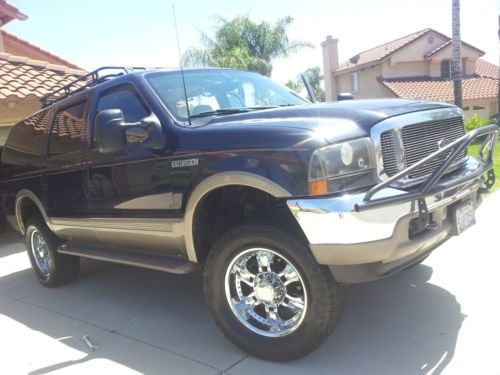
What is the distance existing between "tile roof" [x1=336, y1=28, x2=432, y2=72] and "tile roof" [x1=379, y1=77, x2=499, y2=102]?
6.55 ft

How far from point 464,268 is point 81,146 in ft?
12.8

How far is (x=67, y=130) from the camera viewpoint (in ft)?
16.1

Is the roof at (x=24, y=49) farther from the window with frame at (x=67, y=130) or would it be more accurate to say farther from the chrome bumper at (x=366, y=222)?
the chrome bumper at (x=366, y=222)

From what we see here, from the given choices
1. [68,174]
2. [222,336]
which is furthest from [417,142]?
[68,174]

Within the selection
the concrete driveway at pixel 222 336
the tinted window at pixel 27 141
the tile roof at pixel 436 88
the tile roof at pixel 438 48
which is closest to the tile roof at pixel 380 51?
the tile roof at pixel 438 48

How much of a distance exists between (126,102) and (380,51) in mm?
31853

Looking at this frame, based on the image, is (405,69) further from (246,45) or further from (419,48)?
(246,45)

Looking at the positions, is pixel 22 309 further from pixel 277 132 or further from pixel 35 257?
pixel 277 132

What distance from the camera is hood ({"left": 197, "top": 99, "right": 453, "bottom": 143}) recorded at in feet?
9.77

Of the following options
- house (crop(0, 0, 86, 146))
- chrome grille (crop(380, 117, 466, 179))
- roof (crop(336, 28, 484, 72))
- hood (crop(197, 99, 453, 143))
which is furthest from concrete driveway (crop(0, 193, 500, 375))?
roof (crop(336, 28, 484, 72))

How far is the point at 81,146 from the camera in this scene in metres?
4.61

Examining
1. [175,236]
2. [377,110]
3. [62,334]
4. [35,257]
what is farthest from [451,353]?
[35,257]

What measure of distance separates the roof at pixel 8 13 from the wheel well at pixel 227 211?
1145cm

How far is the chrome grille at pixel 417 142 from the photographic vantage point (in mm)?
3078
